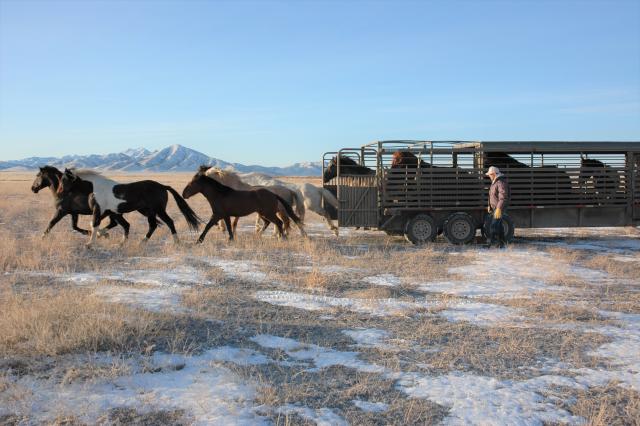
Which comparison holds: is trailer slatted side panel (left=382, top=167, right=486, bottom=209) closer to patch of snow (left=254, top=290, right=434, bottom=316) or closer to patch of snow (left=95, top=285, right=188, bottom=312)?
patch of snow (left=254, top=290, right=434, bottom=316)

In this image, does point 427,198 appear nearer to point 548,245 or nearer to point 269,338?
point 548,245

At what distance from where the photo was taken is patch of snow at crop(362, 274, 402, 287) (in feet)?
27.2

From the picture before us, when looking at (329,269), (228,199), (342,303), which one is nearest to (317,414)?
(342,303)

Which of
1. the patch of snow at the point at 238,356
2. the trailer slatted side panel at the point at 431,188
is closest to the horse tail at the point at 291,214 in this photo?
the trailer slatted side panel at the point at 431,188

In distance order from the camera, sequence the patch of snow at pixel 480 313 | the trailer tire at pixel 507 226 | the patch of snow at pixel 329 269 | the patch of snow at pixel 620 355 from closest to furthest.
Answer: the patch of snow at pixel 620 355
the patch of snow at pixel 480 313
the patch of snow at pixel 329 269
the trailer tire at pixel 507 226

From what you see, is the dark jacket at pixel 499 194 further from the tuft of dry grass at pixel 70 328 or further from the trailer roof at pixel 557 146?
the tuft of dry grass at pixel 70 328

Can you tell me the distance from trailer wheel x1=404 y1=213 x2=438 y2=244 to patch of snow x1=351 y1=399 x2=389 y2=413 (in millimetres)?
9359

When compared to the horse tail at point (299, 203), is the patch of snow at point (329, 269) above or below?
below

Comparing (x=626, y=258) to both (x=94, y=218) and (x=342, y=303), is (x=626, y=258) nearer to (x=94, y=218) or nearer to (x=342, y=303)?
(x=342, y=303)

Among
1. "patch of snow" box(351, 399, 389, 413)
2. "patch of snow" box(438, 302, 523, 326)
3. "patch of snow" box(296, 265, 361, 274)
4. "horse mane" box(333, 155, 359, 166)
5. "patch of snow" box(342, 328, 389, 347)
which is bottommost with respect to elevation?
"patch of snow" box(438, 302, 523, 326)

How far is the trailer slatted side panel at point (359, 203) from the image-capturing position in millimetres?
13109

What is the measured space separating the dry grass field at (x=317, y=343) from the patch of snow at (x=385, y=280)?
0.11ft

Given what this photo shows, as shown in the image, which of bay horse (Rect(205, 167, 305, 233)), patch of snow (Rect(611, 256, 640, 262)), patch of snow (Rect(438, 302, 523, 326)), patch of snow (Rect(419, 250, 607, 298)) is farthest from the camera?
bay horse (Rect(205, 167, 305, 233))

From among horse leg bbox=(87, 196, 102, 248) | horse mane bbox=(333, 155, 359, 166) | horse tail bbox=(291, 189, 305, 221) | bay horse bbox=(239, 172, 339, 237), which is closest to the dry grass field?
horse leg bbox=(87, 196, 102, 248)
